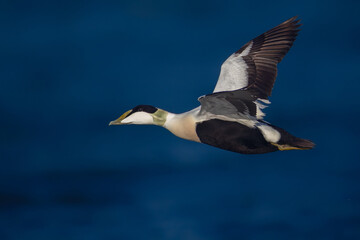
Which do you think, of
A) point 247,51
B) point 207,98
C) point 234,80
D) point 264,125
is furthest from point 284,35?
point 207,98

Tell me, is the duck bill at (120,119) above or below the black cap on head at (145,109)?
below

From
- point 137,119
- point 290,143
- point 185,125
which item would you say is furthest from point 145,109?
point 290,143

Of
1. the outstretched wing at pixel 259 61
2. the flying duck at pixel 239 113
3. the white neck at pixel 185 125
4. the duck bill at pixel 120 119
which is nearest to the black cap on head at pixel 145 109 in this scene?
the flying duck at pixel 239 113

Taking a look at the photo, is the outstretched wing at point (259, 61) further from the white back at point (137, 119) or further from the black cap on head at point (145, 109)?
the white back at point (137, 119)

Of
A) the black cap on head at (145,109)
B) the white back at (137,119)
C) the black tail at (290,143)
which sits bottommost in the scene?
the black tail at (290,143)

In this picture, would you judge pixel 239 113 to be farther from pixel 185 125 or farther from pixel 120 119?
pixel 120 119

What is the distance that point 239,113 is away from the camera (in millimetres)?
7469

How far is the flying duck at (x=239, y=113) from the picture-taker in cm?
736

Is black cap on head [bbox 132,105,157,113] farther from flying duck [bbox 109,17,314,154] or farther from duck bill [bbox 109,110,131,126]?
duck bill [bbox 109,110,131,126]

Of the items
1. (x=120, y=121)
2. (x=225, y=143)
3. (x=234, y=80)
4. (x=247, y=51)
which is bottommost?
(x=225, y=143)

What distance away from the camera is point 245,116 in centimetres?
751

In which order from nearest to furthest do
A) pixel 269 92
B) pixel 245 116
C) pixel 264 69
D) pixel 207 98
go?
pixel 207 98 → pixel 245 116 → pixel 269 92 → pixel 264 69

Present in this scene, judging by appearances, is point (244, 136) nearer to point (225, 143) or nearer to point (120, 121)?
point (225, 143)

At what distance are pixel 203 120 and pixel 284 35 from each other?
2250 mm
